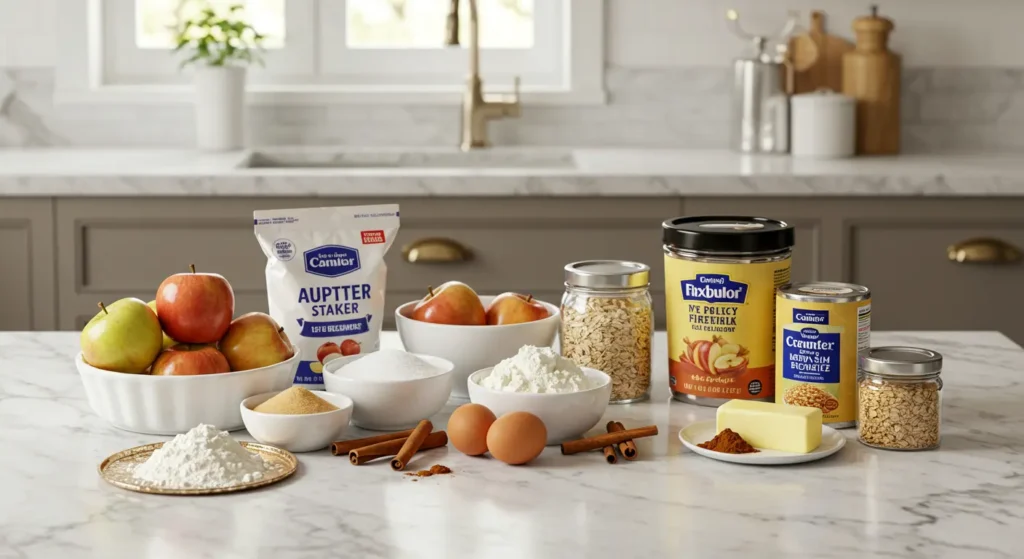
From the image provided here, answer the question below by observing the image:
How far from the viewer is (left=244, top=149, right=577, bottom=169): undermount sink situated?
3529 mm

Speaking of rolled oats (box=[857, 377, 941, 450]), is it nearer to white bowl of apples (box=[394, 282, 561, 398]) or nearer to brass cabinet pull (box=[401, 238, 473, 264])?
white bowl of apples (box=[394, 282, 561, 398])

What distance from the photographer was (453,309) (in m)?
1.52

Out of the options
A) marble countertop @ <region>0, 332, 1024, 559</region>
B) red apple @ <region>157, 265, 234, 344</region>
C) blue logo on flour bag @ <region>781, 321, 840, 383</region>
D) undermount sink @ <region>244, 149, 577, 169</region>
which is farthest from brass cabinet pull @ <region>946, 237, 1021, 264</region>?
red apple @ <region>157, 265, 234, 344</region>

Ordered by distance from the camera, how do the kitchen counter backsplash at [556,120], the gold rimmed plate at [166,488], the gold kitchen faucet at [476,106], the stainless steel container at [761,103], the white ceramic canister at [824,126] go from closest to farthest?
1. the gold rimmed plate at [166,488]
2. the white ceramic canister at [824,126]
3. the stainless steel container at [761,103]
4. the gold kitchen faucet at [476,106]
5. the kitchen counter backsplash at [556,120]

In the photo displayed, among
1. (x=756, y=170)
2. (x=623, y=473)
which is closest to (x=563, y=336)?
(x=623, y=473)

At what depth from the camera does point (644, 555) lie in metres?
1.01

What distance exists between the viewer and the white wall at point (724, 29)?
11.7 feet

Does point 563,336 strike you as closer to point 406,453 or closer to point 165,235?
point 406,453

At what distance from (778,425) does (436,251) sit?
5.60ft

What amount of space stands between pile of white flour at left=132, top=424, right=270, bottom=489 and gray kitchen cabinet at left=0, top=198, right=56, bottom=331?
1.88m

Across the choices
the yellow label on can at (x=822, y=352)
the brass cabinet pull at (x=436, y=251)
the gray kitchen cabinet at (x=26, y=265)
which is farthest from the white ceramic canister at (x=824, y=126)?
the yellow label on can at (x=822, y=352)

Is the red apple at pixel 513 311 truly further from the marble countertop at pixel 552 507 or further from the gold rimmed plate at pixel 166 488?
the gold rimmed plate at pixel 166 488

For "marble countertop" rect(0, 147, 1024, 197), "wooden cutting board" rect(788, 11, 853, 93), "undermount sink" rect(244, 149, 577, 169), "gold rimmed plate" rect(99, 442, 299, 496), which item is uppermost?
"wooden cutting board" rect(788, 11, 853, 93)

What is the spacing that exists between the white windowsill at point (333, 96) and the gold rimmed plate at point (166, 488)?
2413mm
